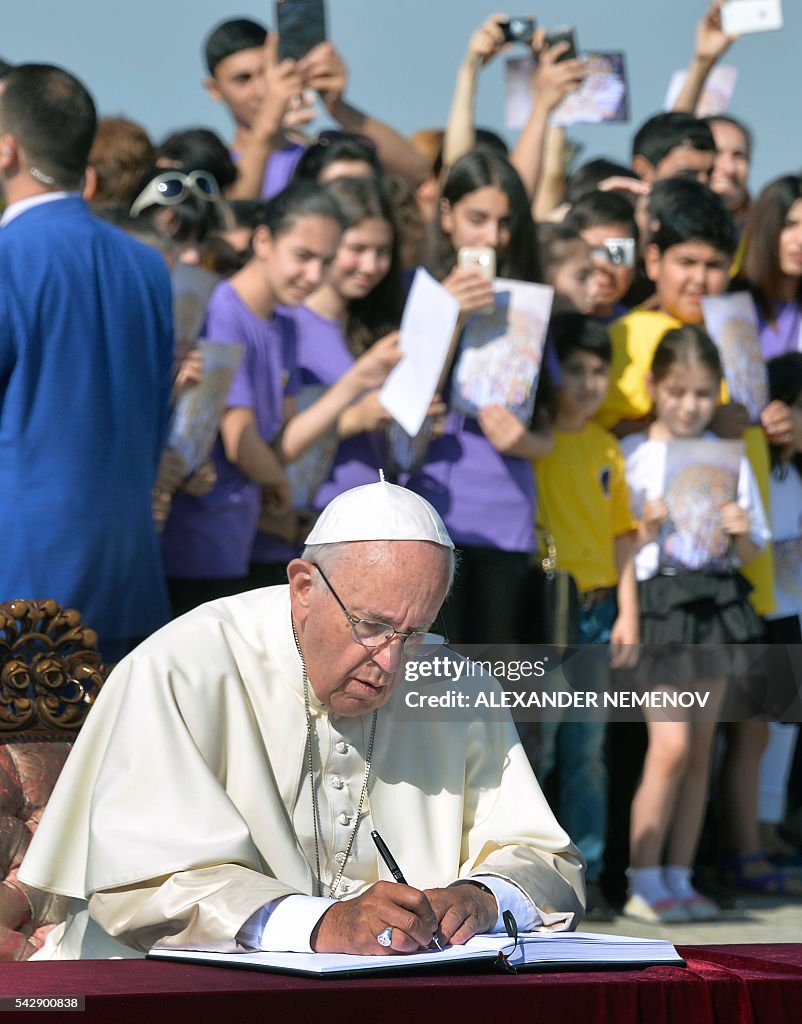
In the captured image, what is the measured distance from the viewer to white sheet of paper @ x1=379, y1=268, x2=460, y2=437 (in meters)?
4.86

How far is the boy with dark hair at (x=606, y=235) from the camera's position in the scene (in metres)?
5.61

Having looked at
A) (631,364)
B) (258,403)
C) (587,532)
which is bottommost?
(587,532)

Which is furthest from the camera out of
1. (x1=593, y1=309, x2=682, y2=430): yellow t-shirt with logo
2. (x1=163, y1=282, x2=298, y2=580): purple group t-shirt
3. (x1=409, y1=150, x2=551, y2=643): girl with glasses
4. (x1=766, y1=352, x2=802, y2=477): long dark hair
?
(x1=766, y1=352, x2=802, y2=477): long dark hair

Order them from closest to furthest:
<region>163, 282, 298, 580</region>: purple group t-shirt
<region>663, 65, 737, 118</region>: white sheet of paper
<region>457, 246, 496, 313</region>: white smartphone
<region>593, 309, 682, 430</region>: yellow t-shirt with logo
Result: 1. <region>163, 282, 298, 580</region>: purple group t-shirt
2. <region>457, 246, 496, 313</region>: white smartphone
3. <region>593, 309, 682, 430</region>: yellow t-shirt with logo
4. <region>663, 65, 737, 118</region>: white sheet of paper

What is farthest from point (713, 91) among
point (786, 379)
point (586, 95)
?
point (786, 379)

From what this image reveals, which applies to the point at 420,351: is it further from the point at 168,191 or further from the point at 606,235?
the point at 606,235

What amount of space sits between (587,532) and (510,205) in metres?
1.02

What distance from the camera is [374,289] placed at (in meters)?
5.15

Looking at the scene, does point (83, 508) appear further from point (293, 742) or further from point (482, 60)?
point (482, 60)

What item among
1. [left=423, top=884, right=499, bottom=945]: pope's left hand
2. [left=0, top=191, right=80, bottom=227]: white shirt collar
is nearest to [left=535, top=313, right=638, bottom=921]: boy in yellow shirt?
[left=0, top=191, right=80, bottom=227]: white shirt collar

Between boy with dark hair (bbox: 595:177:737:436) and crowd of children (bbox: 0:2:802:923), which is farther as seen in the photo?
boy with dark hair (bbox: 595:177:737:436)

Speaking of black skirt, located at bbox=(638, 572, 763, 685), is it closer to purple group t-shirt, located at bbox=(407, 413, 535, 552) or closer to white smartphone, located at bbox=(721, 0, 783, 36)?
purple group t-shirt, located at bbox=(407, 413, 535, 552)

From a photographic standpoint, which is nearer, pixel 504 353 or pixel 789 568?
pixel 504 353

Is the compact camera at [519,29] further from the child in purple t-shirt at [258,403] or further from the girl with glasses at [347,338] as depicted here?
the child in purple t-shirt at [258,403]
